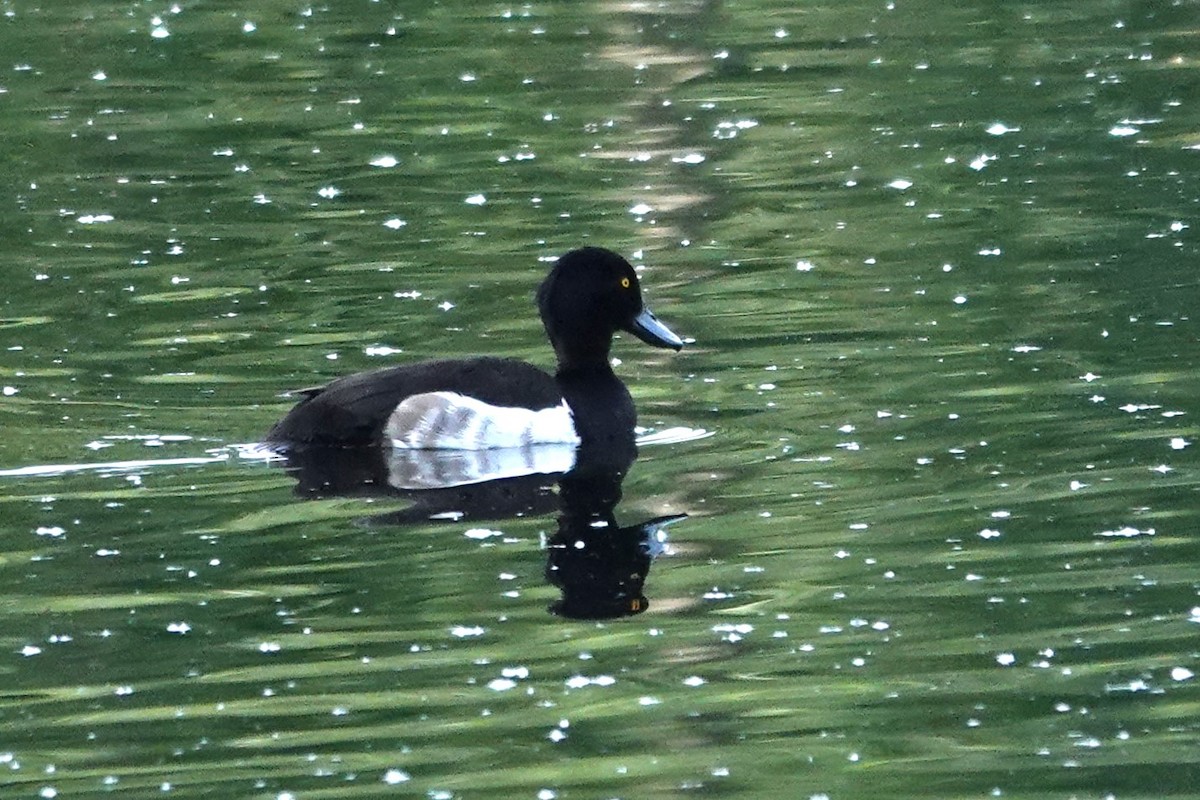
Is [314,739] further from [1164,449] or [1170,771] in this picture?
[1164,449]

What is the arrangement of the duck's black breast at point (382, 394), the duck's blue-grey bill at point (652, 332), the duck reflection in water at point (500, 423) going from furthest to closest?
the duck's blue-grey bill at point (652, 332) → the duck's black breast at point (382, 394) → the duck reflection in water at point (500, 423)

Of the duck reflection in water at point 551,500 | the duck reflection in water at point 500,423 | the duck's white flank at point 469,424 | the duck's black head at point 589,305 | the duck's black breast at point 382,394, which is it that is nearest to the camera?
the duck reflection in water at point 551,500

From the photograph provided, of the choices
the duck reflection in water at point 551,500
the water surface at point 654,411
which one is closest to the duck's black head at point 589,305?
the water surface at point 654,411

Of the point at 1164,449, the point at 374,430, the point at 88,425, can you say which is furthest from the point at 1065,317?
the point at 88,425

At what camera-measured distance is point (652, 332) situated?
1288 centimetres

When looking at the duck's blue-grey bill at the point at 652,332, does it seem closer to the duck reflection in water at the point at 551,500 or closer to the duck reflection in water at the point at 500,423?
the duck reflection in water at the point at 500,423

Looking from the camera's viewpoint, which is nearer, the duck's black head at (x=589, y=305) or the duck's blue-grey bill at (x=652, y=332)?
the duck's black head at (x=589, y=305)

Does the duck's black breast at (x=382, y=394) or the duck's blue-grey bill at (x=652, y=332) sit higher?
the duck's blue-grey bill at (x=652, y=332)

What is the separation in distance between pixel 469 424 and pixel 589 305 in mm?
1055

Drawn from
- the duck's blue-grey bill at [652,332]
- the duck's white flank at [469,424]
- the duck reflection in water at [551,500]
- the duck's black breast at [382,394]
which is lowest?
the duck reflection in water at [551,500]

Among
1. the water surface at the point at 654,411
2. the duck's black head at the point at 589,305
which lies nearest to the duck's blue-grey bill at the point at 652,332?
the duck's black head at the point at 589,305

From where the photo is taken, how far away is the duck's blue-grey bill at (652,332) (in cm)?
1288

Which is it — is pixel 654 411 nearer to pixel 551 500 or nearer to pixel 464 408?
pixel 464 408

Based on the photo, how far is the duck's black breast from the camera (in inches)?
464
